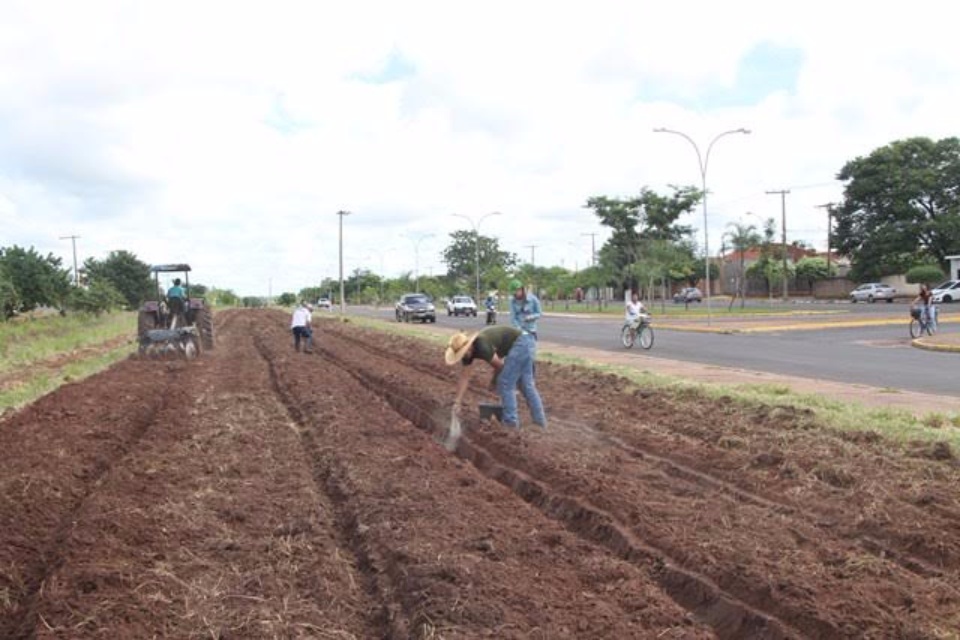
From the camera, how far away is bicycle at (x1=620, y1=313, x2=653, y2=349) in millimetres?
22375

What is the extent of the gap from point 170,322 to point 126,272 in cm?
6059

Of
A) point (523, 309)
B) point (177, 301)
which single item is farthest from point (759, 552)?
point (177, 301)

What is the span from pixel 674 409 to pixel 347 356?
462 inches

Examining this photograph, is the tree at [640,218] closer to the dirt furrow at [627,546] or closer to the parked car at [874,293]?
the parked car at [874,293]

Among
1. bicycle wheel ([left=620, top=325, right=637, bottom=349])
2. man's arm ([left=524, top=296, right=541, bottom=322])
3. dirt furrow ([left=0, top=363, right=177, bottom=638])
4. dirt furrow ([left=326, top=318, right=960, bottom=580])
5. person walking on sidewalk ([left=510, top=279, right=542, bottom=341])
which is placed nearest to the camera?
dirt furrow ([left=0, top=363, right=177, bottom=638])

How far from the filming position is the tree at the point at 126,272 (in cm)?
7456

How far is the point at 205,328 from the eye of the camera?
2286cm

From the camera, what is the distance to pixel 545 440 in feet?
28.7

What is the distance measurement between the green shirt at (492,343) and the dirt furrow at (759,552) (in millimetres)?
1248

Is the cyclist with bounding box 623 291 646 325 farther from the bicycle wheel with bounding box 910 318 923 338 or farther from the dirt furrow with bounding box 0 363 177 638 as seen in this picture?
the dirt furrow with bounding box 0 363 177 638

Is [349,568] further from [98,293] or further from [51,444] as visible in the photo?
[98,293]

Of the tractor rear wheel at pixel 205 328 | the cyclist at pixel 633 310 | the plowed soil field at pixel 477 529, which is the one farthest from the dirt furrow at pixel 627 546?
the tractor rear wheel at pixel 205 328

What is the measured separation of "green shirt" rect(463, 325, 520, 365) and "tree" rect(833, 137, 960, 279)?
61165 mm

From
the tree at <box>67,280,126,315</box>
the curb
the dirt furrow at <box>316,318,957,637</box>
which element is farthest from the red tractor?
the tree at <box>67,280,126,315</box>
